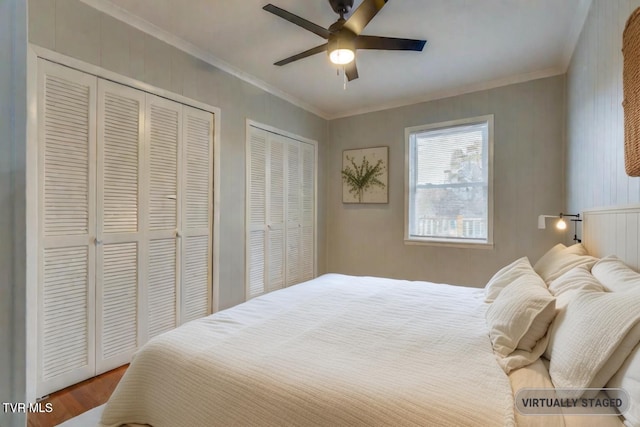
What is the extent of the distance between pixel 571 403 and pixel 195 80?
3203 mm

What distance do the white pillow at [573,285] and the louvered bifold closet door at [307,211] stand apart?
9.64 feet

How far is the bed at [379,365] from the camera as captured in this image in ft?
3.12

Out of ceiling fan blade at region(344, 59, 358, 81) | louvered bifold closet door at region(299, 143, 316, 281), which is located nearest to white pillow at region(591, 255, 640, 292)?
ceiling fan blade at region(344, 59, 358, 81)

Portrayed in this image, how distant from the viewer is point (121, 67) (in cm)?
229

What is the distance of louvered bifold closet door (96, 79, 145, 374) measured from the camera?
2.19 metres

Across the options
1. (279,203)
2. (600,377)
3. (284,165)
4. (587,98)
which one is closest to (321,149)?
(284,165)

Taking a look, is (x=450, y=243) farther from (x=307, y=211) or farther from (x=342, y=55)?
(x=342, y=55)

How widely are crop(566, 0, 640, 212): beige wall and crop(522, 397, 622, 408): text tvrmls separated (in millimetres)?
916

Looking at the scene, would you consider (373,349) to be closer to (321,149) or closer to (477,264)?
(477,264)

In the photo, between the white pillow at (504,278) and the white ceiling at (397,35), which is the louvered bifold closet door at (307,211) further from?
the white pillow at (504,278)

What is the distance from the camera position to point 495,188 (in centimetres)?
339

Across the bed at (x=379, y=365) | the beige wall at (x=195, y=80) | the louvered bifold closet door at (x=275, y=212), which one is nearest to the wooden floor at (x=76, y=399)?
the bed at (x=379, y=365)

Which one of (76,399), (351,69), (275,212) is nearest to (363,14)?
(351,69)

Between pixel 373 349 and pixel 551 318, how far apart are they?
73cm
